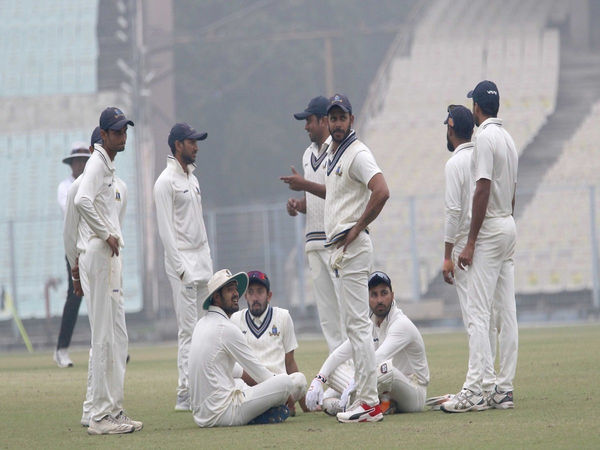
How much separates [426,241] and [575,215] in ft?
11.1

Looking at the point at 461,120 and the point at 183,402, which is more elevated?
the point at 461,120

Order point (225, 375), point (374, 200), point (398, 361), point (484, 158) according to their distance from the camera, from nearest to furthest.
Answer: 1. point (374, 200)
2. point (225, 375)
3. point (484, 158)
4. point (398, 361)

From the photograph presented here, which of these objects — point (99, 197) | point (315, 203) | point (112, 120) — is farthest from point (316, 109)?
point (99, 197)

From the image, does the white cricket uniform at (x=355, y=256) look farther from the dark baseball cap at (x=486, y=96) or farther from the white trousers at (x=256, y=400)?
the dark baseball cap at (x=486, y=96)

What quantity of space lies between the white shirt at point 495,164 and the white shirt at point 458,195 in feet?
0.49

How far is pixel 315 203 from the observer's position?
9.02 metres

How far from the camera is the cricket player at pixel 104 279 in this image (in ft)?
24.4

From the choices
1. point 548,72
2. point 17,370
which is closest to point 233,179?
point 548,72

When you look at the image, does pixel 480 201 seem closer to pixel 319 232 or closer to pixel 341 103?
pixel 341 103

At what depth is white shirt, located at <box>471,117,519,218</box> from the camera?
25.4 feet

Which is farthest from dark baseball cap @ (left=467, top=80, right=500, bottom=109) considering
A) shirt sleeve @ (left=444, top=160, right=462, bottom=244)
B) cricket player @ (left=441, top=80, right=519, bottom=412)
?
shirt sleeve @ (left=444, top=160, right=462, bottom=244)

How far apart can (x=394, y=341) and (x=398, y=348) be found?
57mm

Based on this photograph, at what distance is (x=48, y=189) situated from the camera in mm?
34156

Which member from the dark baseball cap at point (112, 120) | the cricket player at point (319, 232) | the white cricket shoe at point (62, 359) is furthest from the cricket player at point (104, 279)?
the white cricket shoe at point (62, 359)
